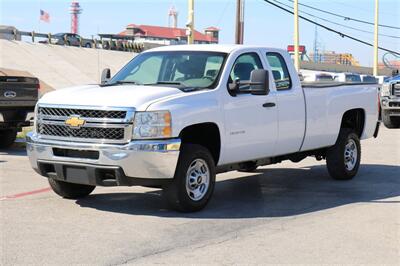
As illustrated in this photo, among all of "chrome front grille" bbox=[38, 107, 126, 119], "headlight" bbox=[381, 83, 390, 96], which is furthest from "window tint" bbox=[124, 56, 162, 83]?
"headlight" bbox=[381, 83, 390, 96]

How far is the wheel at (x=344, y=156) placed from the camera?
32.8 feet

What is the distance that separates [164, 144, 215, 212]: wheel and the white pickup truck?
0.01m

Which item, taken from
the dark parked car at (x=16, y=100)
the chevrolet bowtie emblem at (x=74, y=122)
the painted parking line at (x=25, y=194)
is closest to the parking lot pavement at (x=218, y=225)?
the painted parking line at (x=25, y=194)

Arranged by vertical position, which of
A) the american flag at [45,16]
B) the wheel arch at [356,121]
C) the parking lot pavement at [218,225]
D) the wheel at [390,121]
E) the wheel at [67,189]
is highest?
the american flag at [45,16]

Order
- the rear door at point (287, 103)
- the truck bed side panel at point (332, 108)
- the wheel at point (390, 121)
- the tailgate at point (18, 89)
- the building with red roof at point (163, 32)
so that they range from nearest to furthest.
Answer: the rear door at point (287, 103), the truck bed side panel at point (332, 108), the tailgate at point (18, 89), the wheel at point (390, 121), the building with red roof at point (163, 32)

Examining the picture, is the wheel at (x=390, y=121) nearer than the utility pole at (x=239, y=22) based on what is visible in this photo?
Yes

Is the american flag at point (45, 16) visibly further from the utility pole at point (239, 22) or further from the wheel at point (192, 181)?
the wheel at point (192, 181)

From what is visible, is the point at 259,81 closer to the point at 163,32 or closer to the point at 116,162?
the point at 116,162

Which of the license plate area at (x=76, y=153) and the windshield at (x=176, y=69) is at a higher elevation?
the windshield at (x=176, y=69)

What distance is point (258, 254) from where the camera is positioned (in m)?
5.76

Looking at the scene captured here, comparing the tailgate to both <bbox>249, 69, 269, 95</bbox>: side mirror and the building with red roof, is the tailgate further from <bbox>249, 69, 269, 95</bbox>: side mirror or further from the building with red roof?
the building with red roof

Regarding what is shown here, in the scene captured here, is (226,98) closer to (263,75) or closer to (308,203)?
(263,75)

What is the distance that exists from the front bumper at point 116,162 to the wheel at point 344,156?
3.70 m

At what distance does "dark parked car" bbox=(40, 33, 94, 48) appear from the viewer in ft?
194
